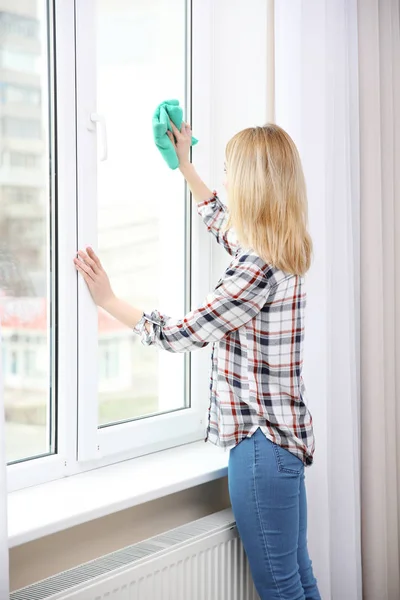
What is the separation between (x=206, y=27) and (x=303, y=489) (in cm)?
126

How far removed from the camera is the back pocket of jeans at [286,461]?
4.73 feet

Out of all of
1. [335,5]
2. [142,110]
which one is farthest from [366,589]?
[335,5]

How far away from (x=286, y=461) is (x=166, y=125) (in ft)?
2.77

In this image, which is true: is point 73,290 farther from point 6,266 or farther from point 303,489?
point 303,489

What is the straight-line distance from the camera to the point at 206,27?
6.03ft

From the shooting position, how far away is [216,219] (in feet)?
5.68

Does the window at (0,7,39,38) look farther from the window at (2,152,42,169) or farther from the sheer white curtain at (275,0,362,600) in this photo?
the sheer white curtain at (275,0,362,600)

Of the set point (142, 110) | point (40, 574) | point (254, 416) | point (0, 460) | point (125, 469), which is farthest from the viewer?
point (142, 110)

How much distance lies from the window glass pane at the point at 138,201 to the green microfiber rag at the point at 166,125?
0.33 ft

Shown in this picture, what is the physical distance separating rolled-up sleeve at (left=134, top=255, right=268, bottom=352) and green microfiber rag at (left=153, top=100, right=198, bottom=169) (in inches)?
15.4

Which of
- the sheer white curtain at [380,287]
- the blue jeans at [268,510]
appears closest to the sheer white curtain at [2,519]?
the blue jeans at [268,510]

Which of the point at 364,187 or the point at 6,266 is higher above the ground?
the point at 364,187

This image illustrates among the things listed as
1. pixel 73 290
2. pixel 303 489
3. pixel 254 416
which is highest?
pixel 73 290

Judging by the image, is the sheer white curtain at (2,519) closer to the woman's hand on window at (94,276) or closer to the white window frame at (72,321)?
the white window frame at (72,321)
